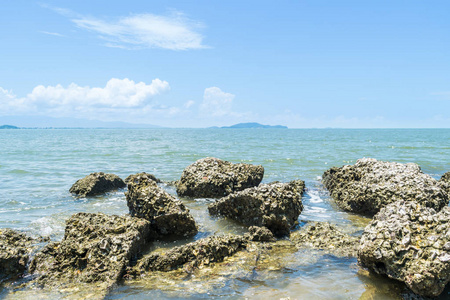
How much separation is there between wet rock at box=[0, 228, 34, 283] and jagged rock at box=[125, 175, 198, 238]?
8.89 feet

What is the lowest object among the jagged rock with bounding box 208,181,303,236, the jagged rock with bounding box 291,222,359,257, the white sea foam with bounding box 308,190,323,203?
the white sea foam with bounding box 308,190,323,203

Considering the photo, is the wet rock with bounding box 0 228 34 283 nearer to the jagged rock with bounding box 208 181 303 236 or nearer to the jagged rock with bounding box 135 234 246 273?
the jagged rock with bounding box 135 234 246 273

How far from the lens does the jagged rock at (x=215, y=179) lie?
521 inches

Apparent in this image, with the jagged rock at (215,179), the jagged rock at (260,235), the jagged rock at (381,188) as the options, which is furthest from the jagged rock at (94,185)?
the jagged rock at (381,188)

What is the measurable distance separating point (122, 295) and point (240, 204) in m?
4.69

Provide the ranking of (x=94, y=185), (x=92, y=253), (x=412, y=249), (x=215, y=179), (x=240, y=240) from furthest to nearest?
(x=94, y=185) → (x=215, y=179) → (x=240, y=240) → (x=92, y=253) → (x=412, y=249)

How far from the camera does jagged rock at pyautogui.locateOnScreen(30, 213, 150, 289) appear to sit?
20.2 feet

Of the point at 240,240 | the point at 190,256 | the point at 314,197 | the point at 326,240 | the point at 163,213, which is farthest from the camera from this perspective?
the point at 314,197

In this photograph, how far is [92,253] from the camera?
649 cm

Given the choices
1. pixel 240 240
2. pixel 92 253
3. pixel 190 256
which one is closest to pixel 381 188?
pixel 240 240

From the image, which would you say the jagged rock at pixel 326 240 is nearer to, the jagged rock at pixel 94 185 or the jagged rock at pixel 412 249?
the jagged rock at pixel 412 249

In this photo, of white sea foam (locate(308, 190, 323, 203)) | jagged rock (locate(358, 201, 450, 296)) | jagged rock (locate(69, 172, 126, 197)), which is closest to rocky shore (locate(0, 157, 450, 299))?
jagged rock (locate(358, 201, 450, 296))

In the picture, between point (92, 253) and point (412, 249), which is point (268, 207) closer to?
A: point (412, 249)

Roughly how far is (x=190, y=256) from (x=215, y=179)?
22.1 feet
